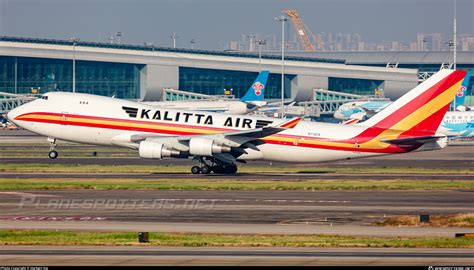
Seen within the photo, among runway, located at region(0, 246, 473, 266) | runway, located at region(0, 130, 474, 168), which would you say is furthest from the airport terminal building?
runway, located at region(0, 246, 473, 266)

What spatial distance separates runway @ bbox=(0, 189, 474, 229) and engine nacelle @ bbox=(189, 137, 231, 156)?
448 inches

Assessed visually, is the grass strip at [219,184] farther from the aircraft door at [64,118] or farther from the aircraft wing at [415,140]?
the aircraft door at [64,118]

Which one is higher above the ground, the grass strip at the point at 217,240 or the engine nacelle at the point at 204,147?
the engine nacelle at the point at 204,147

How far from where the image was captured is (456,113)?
118m

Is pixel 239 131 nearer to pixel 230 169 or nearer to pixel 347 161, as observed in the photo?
pixel 230 169

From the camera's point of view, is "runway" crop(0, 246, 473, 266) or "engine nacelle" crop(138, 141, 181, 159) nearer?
"runway" crop(0, 246, 473, 266)

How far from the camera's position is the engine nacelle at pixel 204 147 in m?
64.1

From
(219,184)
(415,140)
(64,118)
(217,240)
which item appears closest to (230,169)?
(219,184)

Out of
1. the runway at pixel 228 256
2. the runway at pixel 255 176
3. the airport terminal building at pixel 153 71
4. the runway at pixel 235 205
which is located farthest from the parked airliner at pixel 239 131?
the airport terminal building at pixel 153 71

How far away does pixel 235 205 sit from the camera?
150ft

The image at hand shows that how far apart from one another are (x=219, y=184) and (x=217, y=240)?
917 inches

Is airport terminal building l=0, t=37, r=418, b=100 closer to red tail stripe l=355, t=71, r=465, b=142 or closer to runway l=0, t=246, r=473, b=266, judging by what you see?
red tail stripe l=355, t=71, r=465, b=142

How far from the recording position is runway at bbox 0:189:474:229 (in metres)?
41.0

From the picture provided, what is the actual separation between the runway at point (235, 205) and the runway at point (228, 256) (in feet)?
Answer: 25.2
